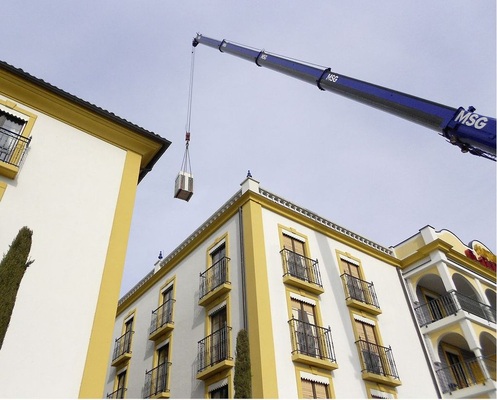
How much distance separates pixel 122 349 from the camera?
2277 centimetres

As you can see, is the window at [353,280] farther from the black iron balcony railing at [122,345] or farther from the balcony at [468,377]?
the black iron balcony railing at [122,345]

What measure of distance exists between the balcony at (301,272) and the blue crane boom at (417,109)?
6832 mm

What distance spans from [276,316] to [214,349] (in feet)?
9.67

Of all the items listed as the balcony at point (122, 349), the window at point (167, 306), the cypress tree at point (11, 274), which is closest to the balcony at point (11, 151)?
the cypress tree at point (11, 274)

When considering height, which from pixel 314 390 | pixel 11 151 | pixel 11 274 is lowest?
pixel 11 274

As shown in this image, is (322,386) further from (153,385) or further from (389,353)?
(153,385)

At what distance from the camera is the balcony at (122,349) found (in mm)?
21875

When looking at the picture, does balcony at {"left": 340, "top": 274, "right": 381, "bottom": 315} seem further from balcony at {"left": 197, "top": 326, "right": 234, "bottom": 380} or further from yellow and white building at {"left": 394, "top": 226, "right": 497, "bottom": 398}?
balcony at {"left": 197, "top": 326, "right": 234, "bottom": 380}

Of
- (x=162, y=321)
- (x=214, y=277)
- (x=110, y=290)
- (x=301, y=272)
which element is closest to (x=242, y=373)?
(x=110, y=290)

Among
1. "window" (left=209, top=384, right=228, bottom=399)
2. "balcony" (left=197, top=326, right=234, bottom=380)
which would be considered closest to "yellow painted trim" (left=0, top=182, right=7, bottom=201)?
"balcony" (left=197, top=326, right=234, bottom=380)

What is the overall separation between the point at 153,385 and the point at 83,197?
11.7 meters

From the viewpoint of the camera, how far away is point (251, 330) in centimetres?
1494

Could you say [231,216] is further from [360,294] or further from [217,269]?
[360,294]

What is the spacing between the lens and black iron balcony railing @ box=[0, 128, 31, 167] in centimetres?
970
